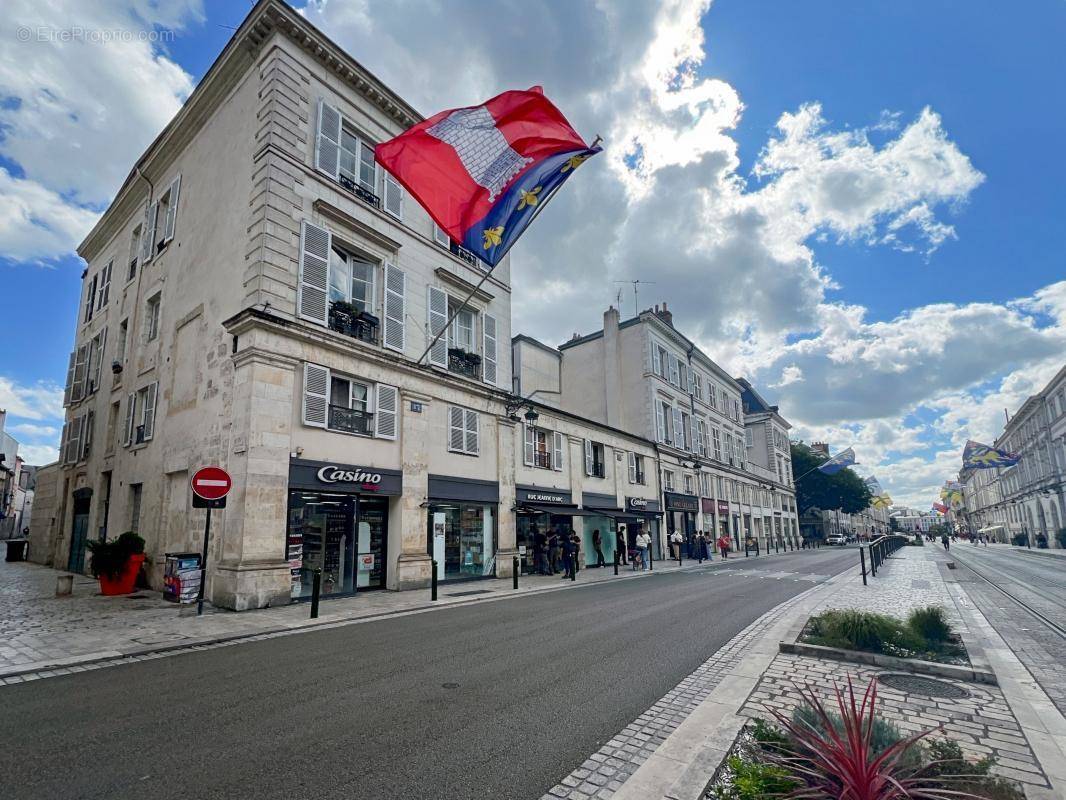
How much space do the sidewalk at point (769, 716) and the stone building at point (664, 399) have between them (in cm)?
2193

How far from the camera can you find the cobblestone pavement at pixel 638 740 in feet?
11.6

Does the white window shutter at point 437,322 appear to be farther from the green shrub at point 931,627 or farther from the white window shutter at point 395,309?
the green shrub at point 931,627

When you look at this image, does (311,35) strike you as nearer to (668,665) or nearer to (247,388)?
(247,388)

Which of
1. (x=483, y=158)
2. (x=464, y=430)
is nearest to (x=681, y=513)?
(x=464, y=430)

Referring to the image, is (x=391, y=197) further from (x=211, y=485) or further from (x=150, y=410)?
(x=211, y=485)

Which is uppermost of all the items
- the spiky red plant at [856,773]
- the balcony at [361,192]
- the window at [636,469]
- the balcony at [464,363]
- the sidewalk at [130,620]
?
the balcony at [361,192]

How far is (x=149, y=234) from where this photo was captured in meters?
19.6

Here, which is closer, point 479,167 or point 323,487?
point 479,167

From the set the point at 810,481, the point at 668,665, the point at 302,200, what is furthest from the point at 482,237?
the point at 810,481

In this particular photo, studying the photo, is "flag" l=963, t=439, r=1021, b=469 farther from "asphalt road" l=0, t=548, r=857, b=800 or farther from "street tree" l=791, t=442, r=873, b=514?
"asphalt road" l=0, t=548, r=857, b=800

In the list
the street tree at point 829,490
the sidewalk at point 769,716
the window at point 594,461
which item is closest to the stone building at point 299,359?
the window at point 594,461

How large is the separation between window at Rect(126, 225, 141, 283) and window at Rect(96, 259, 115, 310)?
2658 mm

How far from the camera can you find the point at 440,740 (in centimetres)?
427

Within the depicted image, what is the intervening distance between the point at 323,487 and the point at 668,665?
30.6 ft
